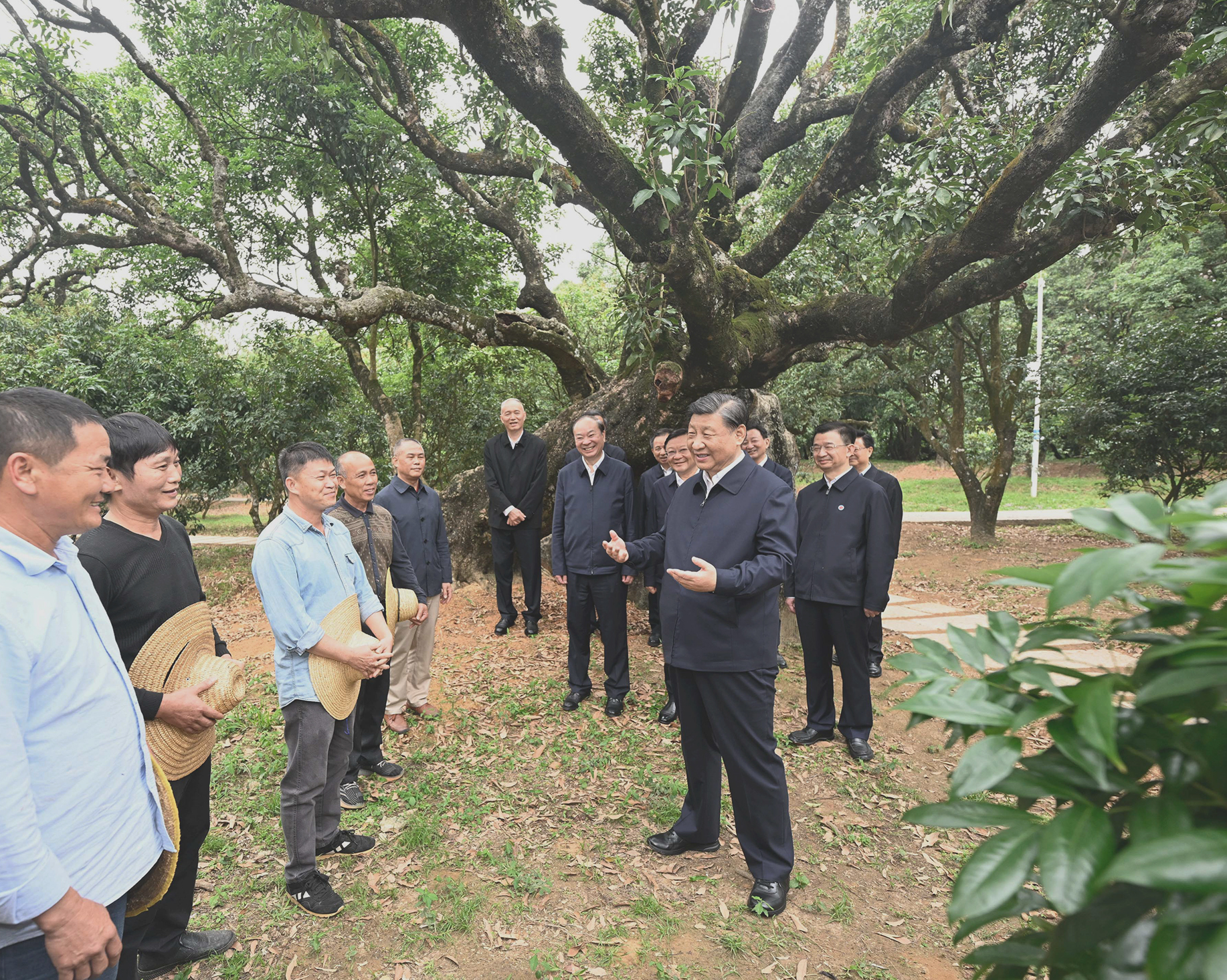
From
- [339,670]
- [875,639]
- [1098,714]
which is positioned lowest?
[875,639]

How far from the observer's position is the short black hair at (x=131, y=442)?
8.96ft

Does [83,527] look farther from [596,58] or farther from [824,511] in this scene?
[596,58]

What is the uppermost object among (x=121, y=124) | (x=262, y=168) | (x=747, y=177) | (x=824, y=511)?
(x=121, y=124)

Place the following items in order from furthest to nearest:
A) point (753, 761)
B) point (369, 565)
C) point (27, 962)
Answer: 1. point (369, 565)
2. point (753, 761)
3. point (27, 962)

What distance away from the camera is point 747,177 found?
8.93 meters

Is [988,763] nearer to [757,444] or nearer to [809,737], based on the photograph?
[809,737]

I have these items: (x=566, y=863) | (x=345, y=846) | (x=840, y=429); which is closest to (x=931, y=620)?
(x=840, y=429)

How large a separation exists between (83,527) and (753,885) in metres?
3.27

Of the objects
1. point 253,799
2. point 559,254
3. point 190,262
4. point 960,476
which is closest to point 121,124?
point 190,262

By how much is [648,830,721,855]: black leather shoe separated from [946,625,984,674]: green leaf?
122 inches

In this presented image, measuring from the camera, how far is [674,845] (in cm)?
377

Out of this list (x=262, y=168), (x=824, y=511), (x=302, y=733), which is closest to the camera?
(x=302, y=733)

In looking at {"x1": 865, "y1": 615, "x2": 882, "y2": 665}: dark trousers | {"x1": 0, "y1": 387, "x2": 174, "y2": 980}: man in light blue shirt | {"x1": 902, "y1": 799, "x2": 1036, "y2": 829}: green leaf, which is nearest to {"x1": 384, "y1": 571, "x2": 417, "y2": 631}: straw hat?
{"x1": 0, "y1": 387, "x2": 174, "y2": 980}: man in light blue shirt

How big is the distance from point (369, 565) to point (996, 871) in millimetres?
4082
